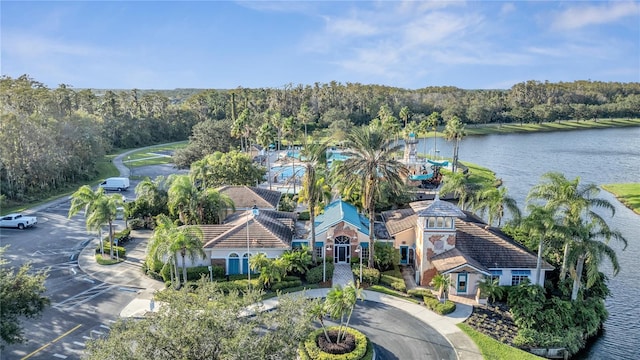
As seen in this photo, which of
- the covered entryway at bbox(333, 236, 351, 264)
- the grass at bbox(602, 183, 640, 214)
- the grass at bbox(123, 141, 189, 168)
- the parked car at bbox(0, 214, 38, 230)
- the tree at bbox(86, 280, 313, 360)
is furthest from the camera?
the grass at bbox(123, 141, 189, 168)

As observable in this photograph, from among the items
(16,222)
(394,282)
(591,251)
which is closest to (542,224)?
(591,251)

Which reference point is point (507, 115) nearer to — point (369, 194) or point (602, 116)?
point (602, 116)

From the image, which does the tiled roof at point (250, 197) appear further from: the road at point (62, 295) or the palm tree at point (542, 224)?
the palm tree at point (542, 224)

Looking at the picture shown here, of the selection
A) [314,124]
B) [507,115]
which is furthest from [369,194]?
[507,115]

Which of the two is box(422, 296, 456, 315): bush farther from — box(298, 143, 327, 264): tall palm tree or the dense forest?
the dense forest

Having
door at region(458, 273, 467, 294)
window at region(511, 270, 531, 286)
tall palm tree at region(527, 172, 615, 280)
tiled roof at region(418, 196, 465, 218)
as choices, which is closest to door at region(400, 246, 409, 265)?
tiled roof at region(418, 196, 465, 218)
